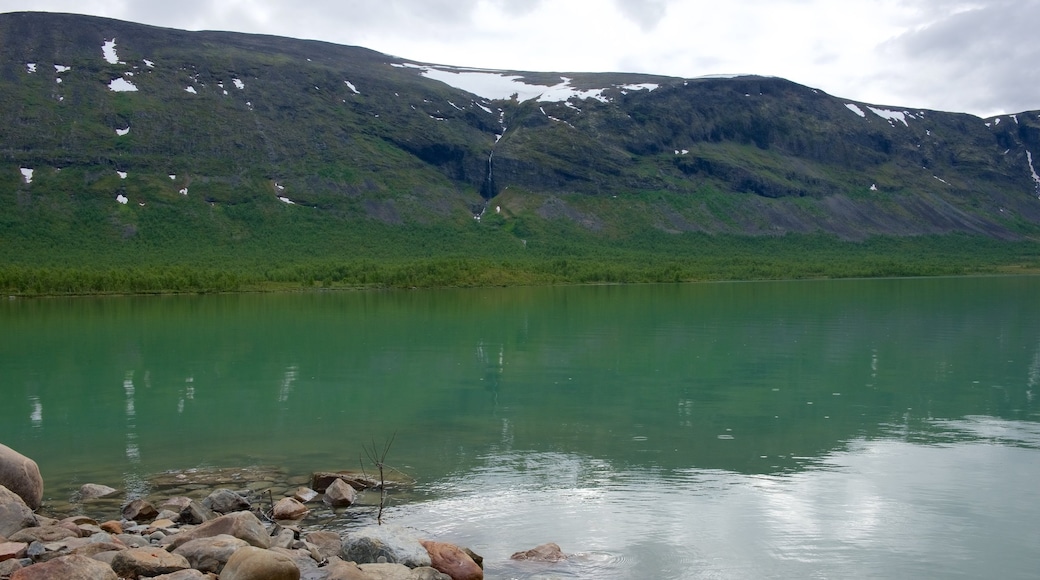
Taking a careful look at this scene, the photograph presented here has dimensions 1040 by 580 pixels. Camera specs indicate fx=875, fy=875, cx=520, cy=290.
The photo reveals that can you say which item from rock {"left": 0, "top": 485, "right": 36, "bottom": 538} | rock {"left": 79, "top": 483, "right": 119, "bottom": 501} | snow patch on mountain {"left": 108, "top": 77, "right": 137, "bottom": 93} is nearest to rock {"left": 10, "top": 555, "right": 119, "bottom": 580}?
rock {"left": 0, "top": 485, "right": 36, "bottom": 538}

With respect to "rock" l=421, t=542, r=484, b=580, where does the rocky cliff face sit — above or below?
above

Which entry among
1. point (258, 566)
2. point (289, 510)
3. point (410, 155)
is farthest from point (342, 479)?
point (410, 155)

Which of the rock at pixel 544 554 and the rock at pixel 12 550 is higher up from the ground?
the rock at pixel 12 550

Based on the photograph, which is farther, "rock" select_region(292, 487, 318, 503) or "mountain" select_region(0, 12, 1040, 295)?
"mountain" select_region(0, 12, 1040, 295)

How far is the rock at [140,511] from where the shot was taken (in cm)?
1293

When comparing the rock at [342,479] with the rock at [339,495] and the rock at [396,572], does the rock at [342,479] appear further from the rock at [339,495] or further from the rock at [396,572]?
the rock at [396,572]

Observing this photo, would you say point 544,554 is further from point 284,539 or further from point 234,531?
point 234,531

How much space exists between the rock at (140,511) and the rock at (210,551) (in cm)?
272

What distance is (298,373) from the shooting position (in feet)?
98.2

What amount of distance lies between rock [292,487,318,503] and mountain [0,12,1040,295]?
101m

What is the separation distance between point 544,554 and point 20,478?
825cm

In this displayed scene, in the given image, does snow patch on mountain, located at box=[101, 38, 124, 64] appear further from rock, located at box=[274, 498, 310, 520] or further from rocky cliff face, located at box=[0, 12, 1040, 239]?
rock, located at box=[274, 498, 310, 520]

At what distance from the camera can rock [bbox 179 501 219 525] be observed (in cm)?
1255

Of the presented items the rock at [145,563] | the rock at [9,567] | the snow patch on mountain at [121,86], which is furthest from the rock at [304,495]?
the snow patch on mountain at [121,86]
